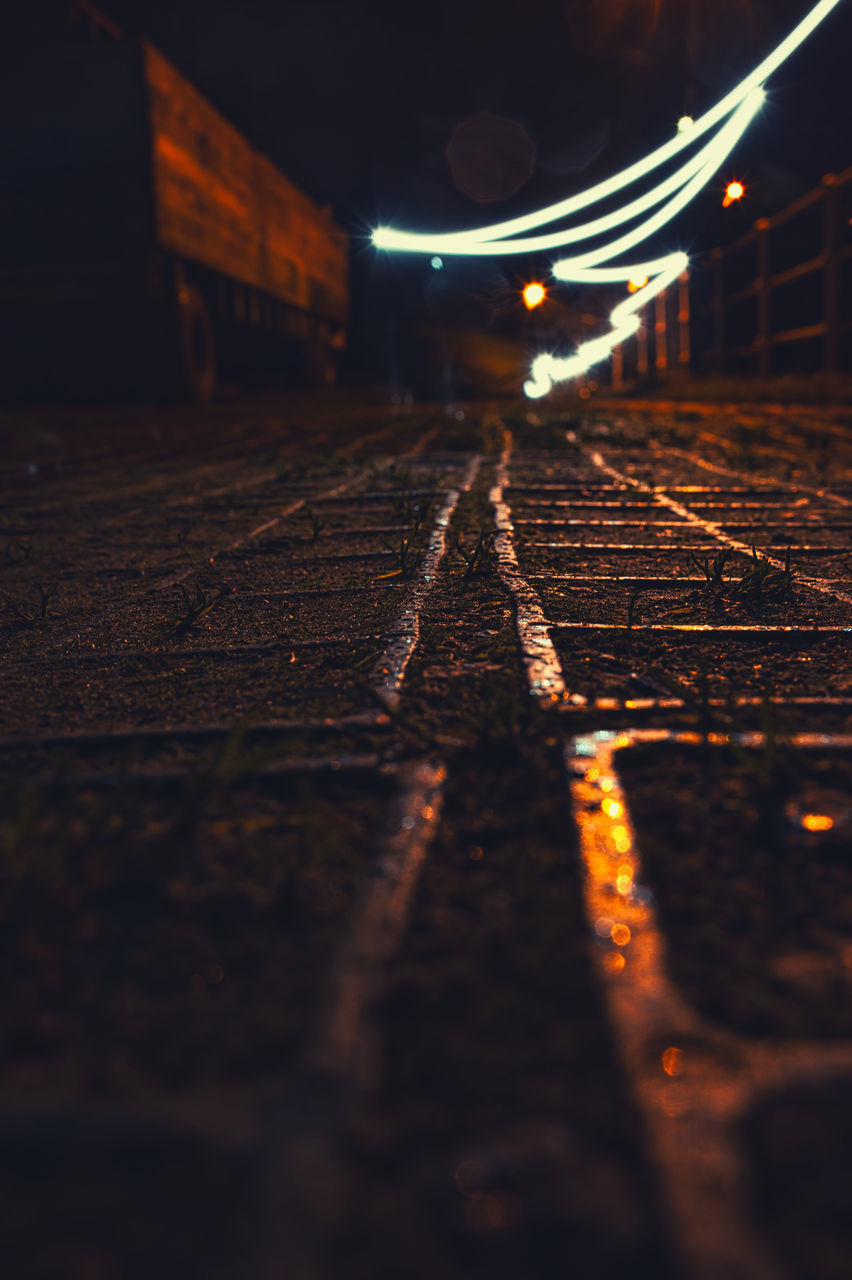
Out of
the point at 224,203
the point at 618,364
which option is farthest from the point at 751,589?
the point at 618,364

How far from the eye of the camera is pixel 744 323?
17.6 metres

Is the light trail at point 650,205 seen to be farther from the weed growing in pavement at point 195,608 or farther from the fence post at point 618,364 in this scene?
the fence post at point 618,364

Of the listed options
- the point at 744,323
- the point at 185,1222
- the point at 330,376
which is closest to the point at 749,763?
the point at 185,1222

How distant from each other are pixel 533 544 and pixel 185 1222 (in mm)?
2748

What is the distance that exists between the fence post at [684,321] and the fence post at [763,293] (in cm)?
476

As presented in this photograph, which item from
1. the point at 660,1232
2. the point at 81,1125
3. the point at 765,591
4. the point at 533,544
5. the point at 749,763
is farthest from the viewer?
the point at 533,544

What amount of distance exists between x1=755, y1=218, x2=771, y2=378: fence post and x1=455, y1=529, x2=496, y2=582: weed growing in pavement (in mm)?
13435

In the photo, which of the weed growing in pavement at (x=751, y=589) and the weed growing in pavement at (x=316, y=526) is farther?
the weed growing in pavement at (x=316, y=526)

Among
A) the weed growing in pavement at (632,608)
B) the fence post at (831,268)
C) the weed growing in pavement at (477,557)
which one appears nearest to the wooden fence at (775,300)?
the fence post at (831,268)

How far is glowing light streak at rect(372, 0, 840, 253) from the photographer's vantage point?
7.27 metres

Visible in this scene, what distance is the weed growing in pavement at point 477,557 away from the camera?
2760 millimetres

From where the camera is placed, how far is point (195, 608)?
2.46 metres

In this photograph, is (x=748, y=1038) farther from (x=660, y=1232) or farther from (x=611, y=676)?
(x=611, y=676)

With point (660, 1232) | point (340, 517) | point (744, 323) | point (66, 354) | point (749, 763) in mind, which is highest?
point (744, 323)
